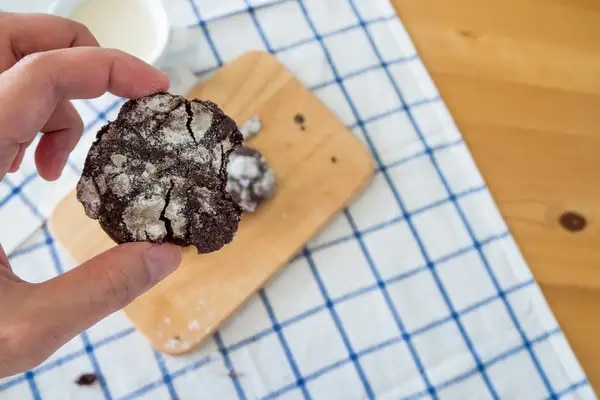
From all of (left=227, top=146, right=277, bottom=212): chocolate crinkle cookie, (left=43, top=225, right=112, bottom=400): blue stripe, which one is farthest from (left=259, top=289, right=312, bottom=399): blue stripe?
(left=43, top=225, right=112, bottom=400): blue stripe

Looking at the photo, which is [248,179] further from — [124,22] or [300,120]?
[124,22]

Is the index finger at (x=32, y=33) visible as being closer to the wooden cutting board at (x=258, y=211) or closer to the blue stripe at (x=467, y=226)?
the wooden cutting board at (x=258, y=211)

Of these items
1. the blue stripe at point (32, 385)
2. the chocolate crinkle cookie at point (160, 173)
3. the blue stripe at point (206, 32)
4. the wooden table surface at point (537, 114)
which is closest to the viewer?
the chocolate crinkle cookie at point (160, 173)

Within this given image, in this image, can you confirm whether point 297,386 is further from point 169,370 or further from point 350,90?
point 350,90

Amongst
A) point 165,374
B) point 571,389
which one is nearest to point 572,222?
point 571,389

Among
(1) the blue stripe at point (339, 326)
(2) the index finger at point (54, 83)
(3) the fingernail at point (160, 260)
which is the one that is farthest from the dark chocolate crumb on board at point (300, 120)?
(3) the fingernail at point (160, 260)
